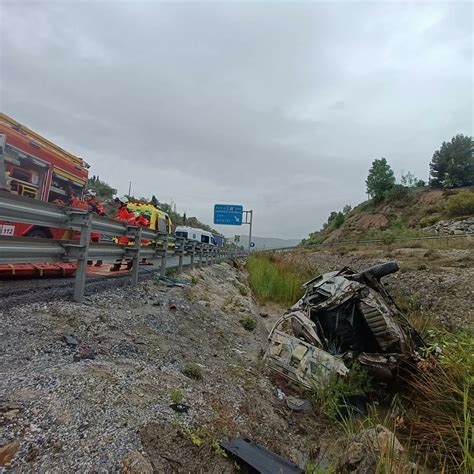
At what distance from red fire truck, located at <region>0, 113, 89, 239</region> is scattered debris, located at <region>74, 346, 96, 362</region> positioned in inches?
150

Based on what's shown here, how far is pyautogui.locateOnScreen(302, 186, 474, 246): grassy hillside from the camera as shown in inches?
1801

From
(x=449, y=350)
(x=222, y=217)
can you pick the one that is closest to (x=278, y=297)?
(x=449, y=350)

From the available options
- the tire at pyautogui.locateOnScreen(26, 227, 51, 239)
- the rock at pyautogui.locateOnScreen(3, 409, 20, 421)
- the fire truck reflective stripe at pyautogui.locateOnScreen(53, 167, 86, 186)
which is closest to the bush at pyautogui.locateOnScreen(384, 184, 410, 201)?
A: the fire truck reflective stripe at pyautogui.locateOnScreen(53, 167, 86, 186)

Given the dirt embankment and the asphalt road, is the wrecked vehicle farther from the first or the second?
the dirt embankment

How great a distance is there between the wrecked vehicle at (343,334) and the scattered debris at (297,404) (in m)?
0.23

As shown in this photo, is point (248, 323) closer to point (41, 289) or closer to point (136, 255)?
point (136, 255)

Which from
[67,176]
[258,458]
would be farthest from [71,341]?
[67,176]

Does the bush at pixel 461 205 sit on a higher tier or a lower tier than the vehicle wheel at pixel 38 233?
higher

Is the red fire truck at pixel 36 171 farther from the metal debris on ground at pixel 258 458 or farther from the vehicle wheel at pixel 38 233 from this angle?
the metal debris on ground at pixel 258 458

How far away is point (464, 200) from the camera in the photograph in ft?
145

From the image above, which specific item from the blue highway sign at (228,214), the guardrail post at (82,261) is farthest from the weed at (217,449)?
the blue highway sign at (228,214)

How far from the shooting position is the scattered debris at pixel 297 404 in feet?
11.7

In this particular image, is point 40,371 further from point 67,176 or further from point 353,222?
point 353,222

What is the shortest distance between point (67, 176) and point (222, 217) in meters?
20.8
